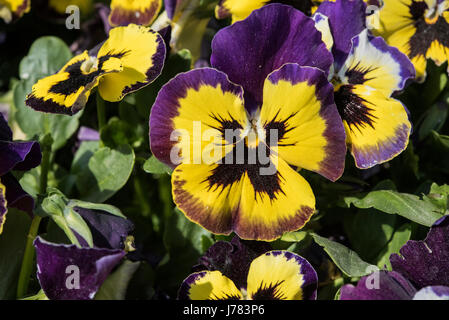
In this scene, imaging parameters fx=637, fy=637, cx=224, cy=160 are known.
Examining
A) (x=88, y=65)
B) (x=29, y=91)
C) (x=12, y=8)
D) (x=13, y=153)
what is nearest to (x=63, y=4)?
(x=12, y=8)

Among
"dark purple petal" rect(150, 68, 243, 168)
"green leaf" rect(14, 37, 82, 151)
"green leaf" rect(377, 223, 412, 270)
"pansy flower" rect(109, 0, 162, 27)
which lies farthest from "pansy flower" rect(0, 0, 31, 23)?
"green leaf" rect(377, 223, 412, 270)

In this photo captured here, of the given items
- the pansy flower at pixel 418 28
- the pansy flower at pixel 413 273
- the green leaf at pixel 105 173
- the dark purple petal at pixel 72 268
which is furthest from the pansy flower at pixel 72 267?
the pansy flower at pixel 418 28

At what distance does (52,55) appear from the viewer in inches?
→ 48.8

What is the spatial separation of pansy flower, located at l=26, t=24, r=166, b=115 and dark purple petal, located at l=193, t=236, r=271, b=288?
260 millimetres

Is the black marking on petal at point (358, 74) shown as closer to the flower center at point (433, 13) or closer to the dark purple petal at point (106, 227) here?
the flower center at point (433, 13)

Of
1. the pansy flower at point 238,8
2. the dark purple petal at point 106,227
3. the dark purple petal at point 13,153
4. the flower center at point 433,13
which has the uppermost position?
the pansy flower at point 238,8

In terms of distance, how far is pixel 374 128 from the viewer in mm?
884

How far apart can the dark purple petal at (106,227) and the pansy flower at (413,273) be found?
0.31 m

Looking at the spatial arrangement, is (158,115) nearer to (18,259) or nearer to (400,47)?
(18,259)

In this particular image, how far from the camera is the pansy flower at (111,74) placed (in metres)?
0.90

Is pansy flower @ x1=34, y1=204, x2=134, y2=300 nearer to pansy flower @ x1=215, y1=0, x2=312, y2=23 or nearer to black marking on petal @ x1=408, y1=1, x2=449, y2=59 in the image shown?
pansy flower @ x1=215, y1=0, x2=312, y2=23

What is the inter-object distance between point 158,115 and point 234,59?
5.0 inches

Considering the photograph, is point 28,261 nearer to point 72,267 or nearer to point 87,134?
point 72,267
